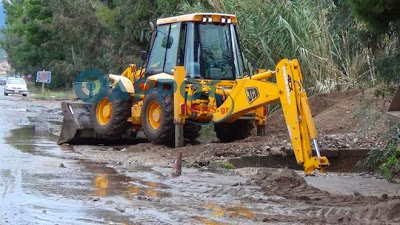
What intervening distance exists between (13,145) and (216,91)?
16.0 feet

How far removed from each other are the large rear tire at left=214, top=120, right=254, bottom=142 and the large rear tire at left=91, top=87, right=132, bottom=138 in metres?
2.18

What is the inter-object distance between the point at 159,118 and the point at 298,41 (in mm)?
8242

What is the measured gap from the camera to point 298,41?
24.5 metres

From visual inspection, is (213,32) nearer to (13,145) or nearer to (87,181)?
(13,145)

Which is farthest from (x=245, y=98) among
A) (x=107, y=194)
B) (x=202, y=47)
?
(x=107, y=194)

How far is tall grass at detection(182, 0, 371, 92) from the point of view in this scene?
24125 millimetres

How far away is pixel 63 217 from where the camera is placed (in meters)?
8.56

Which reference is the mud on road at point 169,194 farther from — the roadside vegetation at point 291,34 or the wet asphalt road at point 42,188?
the roadside vegetation at point 291,34

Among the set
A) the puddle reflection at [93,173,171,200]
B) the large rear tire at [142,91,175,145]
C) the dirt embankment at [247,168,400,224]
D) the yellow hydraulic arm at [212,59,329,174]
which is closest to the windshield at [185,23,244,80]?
the large rear tire at [142,91,175,145]

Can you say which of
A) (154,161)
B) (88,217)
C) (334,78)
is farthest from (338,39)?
(88,217)

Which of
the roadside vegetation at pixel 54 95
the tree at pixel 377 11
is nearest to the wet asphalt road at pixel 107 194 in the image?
the tree at pixel 377 11

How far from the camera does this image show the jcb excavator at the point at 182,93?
1659cm

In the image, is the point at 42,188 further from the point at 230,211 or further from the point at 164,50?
the point at 164,50

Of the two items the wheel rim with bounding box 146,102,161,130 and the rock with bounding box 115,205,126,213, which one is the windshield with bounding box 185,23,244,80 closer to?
the wheel rim with bounding box 146,102,161,130
